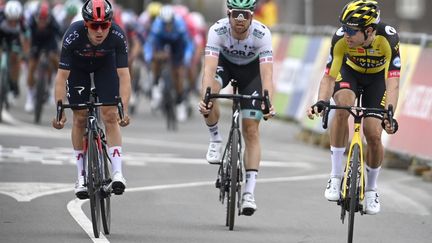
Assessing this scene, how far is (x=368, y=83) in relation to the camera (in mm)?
11789

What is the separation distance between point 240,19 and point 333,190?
169 centimetres

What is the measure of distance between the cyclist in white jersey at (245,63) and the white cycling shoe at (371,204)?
101 cm

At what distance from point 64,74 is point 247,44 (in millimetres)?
1669

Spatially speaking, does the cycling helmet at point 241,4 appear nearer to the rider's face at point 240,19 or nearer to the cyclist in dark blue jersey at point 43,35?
the rider's face at point 240,19

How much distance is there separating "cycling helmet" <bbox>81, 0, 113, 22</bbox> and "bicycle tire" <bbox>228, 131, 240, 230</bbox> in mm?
1516

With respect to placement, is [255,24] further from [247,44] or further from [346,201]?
[346,201]

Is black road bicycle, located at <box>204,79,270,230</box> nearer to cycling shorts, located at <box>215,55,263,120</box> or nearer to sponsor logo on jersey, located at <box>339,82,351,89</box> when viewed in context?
cycling shorts, located at <box>215,55,263,120</box>

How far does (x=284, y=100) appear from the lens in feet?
79.4

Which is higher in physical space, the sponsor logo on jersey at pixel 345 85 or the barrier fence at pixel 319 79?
the sponsor logo on jersey at pixel 345 85

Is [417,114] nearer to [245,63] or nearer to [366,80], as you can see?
[245,63]

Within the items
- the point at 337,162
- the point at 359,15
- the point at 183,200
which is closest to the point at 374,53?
the point at 359,15

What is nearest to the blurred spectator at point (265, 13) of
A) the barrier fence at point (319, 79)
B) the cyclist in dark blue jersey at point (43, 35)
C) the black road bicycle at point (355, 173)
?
the barrier fence at point (319, 79)

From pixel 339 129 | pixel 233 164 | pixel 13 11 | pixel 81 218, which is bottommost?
pixel 13 11

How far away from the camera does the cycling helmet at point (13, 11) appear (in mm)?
22438
